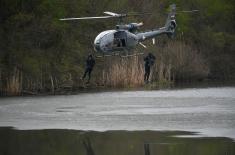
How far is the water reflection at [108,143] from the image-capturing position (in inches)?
659

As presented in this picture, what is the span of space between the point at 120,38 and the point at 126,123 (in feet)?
70.1

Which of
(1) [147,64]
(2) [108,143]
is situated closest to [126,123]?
(2) [108,143]

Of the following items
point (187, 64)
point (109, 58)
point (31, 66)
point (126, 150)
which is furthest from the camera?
point (187, 64)

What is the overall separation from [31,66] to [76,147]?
88.4 ft

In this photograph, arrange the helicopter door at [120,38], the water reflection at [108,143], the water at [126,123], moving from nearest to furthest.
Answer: the water reflection at [108,143]
the water at [126,123]
the helicopter door at [120,38]

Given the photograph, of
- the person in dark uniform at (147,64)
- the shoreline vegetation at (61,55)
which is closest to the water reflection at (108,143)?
the shoreline vegetation at (61,55)

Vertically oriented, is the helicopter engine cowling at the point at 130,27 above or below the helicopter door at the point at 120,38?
above

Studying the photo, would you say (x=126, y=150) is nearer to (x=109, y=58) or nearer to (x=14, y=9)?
(x=14, y=9)

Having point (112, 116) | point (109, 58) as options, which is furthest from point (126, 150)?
point (109, 58)

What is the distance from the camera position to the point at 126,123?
22.8 m

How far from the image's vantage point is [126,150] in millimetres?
17047

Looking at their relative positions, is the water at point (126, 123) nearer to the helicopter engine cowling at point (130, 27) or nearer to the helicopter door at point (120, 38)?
the helicopter door at point (120, 38)

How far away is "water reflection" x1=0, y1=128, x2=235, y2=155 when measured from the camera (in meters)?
16.8

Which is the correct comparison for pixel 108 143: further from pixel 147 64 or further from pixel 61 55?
pixel 61 55
